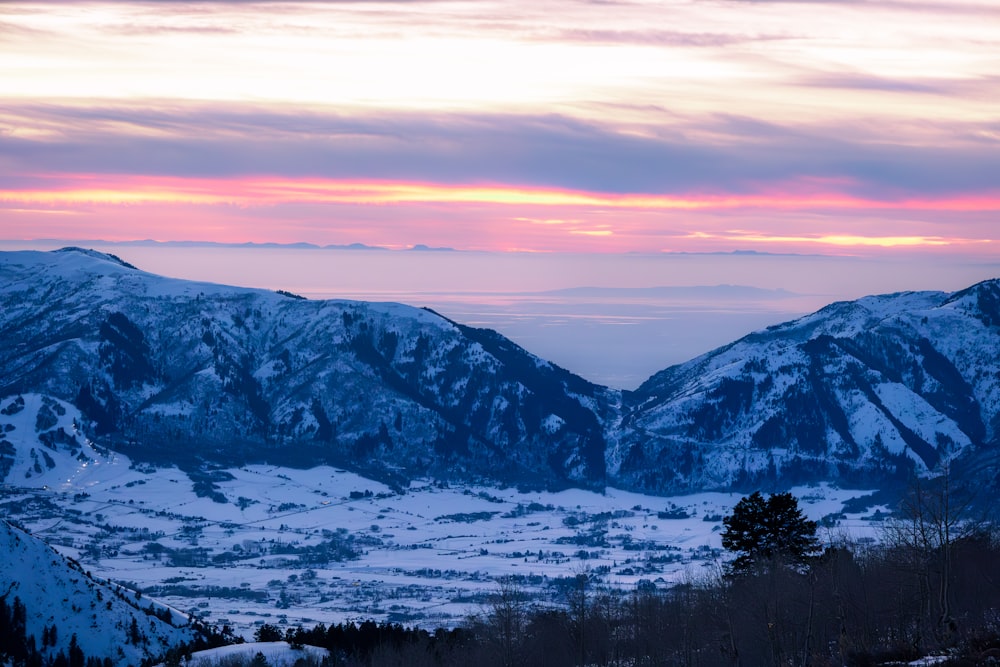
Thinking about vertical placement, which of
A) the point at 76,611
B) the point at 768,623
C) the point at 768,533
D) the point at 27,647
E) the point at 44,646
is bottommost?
the point at 44,646

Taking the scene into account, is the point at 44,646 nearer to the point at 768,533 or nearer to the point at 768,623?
the point at 768,533

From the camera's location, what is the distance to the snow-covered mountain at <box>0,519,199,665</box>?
6166 inches

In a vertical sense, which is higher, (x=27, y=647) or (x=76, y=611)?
(x=76, y=611)

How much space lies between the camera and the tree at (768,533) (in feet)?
443

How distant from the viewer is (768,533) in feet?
449

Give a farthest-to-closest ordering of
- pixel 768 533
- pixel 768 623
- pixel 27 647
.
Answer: pixel 27 647 < pixel 768 533 < pixel 768 623

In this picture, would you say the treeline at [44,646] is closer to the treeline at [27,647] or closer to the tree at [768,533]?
the treeline at [27,647]

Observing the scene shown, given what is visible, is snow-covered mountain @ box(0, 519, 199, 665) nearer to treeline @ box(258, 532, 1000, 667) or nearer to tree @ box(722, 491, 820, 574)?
treeline @ box(258, 532, 1000, 667)

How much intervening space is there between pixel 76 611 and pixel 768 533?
2975 inches

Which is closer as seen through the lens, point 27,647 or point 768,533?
point 768,533

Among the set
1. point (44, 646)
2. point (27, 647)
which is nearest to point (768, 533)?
point (44, 646)

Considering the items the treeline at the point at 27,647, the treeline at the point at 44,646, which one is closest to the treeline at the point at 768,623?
the treeline at the point at 44,646

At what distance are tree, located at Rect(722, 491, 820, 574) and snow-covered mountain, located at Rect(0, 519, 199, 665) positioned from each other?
6290 centimetres

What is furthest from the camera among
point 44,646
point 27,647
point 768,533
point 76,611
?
point 76,611
